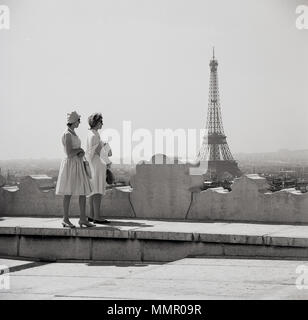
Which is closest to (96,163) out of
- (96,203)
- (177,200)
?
(96,203)

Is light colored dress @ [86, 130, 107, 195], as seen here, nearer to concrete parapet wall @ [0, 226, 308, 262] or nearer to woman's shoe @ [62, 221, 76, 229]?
woman's shoe @ [62, 221, 76, 229]

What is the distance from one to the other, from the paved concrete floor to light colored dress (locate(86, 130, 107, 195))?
5.93 ft

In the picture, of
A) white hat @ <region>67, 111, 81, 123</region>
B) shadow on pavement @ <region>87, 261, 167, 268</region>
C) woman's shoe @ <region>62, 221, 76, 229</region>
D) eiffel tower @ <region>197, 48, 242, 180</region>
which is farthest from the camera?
eiffel tower @ <region>197, 48, 242, 180</region>

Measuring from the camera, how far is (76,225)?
41.2 feet

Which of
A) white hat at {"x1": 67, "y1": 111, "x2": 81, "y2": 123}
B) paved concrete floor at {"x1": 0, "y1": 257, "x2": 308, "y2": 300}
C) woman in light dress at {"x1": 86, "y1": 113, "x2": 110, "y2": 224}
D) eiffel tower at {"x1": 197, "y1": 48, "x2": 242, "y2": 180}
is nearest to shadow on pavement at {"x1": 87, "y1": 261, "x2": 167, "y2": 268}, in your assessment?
paved concrete floor at {"x1": 0, "y1": 257, "x2": 308, "y2": 300}

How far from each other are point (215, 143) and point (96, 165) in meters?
57.6

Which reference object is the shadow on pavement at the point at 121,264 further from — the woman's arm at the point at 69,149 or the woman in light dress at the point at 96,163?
the woman's arm at the point at 69,149

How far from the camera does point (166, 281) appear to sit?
846cm

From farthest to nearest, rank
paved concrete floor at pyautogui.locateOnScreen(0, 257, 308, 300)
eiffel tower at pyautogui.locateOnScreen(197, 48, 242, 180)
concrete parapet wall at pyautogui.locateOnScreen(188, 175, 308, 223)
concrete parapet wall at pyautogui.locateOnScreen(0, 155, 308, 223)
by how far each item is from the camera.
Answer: eiffel tower at pyautogui.locateOnScreen(197, 48, 242, 180) → concrete parapet wall at pyautogui.locateOnScreen(0, 155, 308, 223) → concrete parapet wall at pyautogui.locateOnScreen(188, 175, 308, 223) → paved concrete floor at pyautogui.locateOnScreen(0, 257, 308, 300)

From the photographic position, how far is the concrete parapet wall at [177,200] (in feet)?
40.7

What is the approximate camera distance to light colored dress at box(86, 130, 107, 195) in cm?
1249

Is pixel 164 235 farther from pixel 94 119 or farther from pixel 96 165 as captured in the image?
pixel 94 119

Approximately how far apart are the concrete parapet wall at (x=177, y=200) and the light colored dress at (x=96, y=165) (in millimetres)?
1203

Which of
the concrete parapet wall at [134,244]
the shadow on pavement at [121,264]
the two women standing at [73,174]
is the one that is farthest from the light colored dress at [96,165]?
the shadow on pavement at [121,264]
